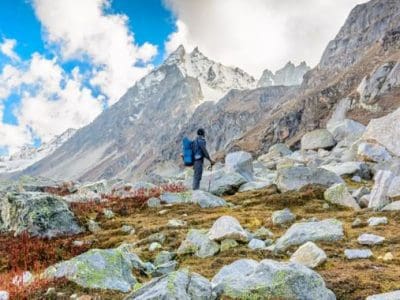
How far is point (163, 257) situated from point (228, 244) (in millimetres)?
1657

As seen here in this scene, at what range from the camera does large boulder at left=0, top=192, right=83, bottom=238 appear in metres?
18.8

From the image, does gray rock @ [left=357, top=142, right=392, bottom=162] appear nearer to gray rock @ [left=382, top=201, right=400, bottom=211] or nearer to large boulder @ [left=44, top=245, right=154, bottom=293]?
gray rock @ [left=382, top=201, right=400, bottom=211]

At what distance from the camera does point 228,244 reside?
44.3ft

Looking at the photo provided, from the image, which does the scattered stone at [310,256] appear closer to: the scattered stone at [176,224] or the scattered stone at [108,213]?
the scattered stone at [176,224]

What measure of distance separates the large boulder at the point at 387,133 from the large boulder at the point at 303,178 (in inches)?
429

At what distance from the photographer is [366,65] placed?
188750 millimetres

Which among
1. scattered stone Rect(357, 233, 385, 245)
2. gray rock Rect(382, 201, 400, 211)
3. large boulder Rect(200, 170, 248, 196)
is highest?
large boulder Rect(200, 170, 248, 196)

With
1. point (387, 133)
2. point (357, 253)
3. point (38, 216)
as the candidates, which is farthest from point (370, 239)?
point (387, 133)

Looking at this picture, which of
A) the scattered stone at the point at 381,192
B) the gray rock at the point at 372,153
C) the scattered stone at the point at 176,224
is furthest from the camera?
the gray rock at the point at 372,153

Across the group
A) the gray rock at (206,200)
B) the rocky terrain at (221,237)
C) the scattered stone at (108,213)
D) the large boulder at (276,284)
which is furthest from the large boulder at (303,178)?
the large boulder at (276,284)

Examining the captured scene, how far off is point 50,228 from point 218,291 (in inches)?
457

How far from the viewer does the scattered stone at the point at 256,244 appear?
13.2 meters

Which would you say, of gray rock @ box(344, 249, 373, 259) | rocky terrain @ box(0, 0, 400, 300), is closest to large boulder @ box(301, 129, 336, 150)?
rocky terrain @ box(0, 0, 400, 300)

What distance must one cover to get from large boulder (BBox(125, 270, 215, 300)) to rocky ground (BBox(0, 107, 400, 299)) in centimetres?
2
